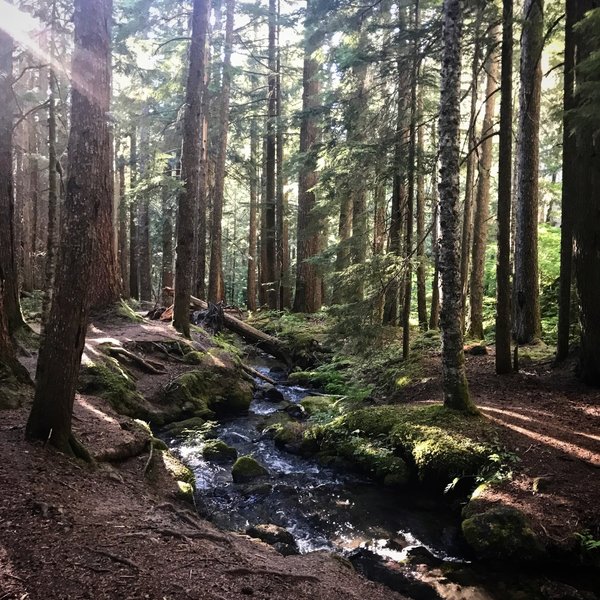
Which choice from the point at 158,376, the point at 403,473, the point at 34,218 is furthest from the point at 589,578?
the point at 34,218

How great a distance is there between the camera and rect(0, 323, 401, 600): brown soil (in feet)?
11.4

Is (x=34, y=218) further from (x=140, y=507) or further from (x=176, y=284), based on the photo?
(x=140, y=507)

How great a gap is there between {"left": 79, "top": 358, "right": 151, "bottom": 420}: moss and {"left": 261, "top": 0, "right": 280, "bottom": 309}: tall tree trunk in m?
12.1

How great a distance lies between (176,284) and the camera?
13.5 metres

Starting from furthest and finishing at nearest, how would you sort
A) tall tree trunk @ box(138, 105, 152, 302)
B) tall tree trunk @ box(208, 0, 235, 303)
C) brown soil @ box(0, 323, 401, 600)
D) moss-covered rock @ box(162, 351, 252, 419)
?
1. tall tree trunk @ box(138, 105, 152, 302)
2. tall tree trunk @ box(208, 0, 235, 303)
3. moss-covered rock @ box(162, 351, 252, 419)
4. brown soil @ box(0, 323, 401, 600)

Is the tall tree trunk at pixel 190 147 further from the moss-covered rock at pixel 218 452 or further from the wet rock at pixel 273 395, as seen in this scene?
the moss-covered rock at pixel 218 452

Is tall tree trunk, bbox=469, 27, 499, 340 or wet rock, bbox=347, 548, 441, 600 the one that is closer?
wet rock, bbox=347, 548, 441, 600

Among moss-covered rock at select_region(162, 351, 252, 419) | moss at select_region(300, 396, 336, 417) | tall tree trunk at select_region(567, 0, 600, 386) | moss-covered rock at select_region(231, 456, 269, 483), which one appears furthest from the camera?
moss at select_region(300, 396, 336, 417)

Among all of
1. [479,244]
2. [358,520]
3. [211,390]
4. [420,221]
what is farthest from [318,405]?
[479,244]

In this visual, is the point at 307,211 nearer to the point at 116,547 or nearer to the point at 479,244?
the point at 479,244

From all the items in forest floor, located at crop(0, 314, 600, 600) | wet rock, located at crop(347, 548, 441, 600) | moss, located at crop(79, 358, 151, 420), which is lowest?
wet rock, located at crop(347, 548, 441, 600)

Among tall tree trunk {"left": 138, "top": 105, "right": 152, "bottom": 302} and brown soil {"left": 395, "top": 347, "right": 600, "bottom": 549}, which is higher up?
tall tree trunk {"left": 138, "top": 105, "right": 152, "bottom": 302}

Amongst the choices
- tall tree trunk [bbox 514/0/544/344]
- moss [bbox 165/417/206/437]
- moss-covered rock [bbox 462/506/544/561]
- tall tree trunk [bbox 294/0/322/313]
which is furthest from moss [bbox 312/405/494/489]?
tall tree trunk [bbox 294/0/322/313]

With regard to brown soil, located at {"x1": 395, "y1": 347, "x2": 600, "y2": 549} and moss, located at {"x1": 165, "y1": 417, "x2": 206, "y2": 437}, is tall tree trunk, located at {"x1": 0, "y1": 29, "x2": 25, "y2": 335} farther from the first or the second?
brown soil, located at {"x1": 395, "y1": 347, "x2": 600, "y2": 549}
